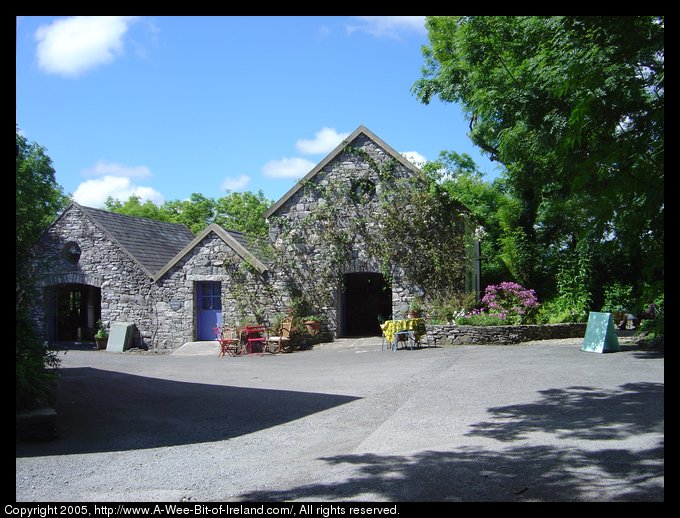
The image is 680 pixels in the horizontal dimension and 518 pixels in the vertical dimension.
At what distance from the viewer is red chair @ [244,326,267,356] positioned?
17111 mm

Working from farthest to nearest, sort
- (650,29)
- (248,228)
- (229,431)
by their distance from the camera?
(248,228) < (229,431) < (650,29)

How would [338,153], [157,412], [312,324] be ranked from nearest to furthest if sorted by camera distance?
1. [157,412]
2. [312,324]
3. [338,153]

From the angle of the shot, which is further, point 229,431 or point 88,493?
point 229,431

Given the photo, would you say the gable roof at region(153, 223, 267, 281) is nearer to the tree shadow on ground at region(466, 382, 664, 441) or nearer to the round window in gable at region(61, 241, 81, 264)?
the round window in gable at region(61, 241, 81, 264)

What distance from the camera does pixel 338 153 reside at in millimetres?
18469

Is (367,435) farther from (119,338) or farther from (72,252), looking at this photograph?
(72,252)

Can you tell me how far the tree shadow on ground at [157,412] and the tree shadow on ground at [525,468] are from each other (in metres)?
2.34

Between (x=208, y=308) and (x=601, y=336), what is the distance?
1216 cm

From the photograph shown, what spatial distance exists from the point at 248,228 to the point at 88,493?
72.1ft

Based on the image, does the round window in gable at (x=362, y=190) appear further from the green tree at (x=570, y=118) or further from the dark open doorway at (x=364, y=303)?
the dark open doorway at (x=364, y=303)

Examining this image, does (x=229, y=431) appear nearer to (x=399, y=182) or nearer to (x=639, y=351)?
(x=639, y=351)

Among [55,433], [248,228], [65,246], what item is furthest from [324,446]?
[248,228]

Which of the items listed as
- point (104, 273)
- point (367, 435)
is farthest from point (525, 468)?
point (104, 273)
